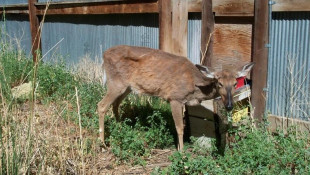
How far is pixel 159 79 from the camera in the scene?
238 inches

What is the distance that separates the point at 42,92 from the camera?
7957 millimetres

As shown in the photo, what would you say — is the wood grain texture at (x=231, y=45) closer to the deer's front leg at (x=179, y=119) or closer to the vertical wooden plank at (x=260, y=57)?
the vertical wooden plank at (x=260, y=57)

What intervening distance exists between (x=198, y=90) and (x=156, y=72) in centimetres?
73

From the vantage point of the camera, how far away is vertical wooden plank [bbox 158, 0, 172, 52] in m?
7.07

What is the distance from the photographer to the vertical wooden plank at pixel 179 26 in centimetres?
691

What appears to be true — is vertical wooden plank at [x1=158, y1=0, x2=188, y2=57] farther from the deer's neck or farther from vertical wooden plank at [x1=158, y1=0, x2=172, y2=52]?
the deer's neck

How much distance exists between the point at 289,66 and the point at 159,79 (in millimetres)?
1918

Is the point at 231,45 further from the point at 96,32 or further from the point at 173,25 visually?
the point at 96,32

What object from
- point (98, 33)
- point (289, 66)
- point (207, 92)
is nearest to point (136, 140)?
point (207, 92)

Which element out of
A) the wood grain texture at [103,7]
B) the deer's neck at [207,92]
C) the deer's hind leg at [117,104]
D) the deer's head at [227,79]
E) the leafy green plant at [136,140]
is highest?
the wood grain texture at [103,7]

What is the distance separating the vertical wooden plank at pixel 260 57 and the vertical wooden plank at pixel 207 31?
3.07 ft

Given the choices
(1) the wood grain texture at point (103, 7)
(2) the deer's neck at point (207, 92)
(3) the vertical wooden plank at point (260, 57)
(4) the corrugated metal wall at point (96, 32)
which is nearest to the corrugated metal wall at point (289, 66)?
(3) the vertical wooden plank at point (260, 57)

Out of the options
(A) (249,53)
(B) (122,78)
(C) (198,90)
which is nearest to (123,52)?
(B) (122,78)

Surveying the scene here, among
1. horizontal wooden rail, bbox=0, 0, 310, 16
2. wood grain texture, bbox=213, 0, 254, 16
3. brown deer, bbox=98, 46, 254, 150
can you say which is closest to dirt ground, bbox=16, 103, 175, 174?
brown deer, bbox=98, 46, 254, 150
